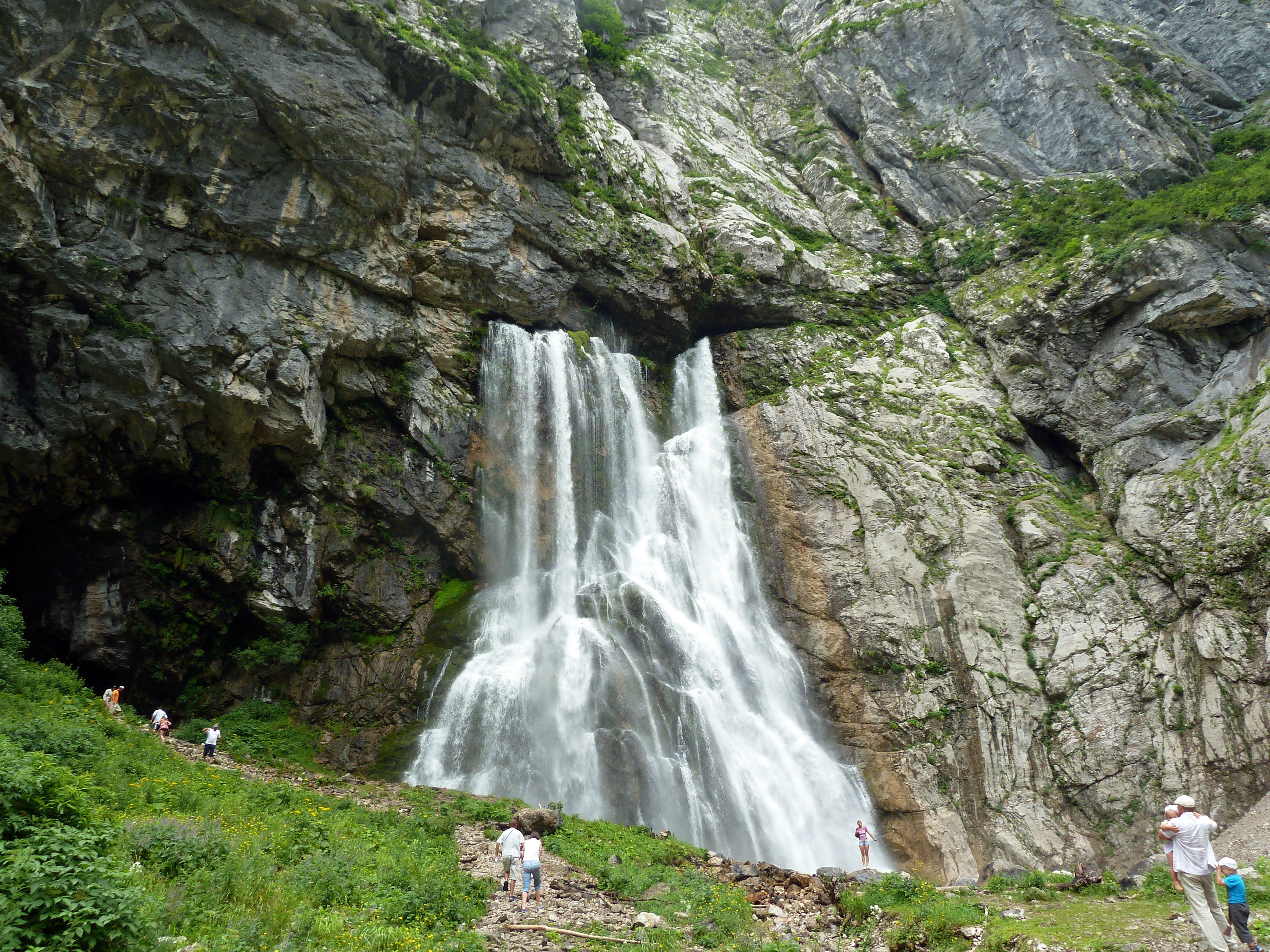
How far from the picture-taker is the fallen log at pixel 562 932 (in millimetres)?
7910

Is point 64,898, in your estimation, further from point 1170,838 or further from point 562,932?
point 1170,838

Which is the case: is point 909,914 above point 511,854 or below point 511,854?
below

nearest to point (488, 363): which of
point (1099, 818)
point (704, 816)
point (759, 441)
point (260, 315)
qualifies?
point (260, 315)

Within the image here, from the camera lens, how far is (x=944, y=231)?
102 ft

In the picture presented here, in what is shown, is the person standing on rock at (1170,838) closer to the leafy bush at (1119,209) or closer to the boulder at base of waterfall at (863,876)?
the boulder at base of waterfall at (863,876)

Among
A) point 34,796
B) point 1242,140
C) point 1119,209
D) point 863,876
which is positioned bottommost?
point 863,876

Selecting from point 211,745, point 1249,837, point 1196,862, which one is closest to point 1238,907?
point 1196,862

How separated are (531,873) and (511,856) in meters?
0.69

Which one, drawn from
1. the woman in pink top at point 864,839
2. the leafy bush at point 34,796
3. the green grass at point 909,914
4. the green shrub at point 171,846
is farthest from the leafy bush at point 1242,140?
the leafy bush at point 34,796

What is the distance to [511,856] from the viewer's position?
949 centimetres

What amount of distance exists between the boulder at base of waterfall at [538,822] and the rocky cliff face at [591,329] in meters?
7.12

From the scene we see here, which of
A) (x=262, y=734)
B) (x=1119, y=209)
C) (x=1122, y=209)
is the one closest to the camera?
(x=262, y=734)

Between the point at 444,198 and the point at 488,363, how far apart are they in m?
5.68

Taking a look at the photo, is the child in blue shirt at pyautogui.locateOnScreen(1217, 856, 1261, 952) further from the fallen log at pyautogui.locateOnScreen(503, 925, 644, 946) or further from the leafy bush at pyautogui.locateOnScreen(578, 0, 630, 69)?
the leafy bush at pyautogui.locateOnScreen(578, 0, 630, 69)
